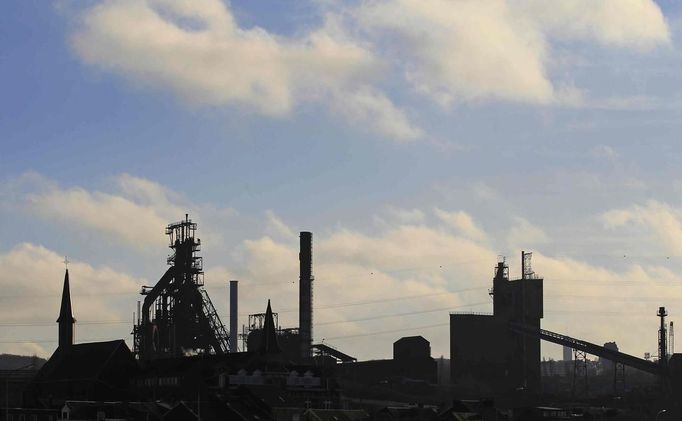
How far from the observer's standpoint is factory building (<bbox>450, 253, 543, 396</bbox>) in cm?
18912

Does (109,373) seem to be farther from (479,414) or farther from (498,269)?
(498,269)

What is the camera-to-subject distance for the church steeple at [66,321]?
147000 millimetres

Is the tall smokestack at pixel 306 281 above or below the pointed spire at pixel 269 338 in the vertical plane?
above

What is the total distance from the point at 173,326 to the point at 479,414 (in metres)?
49.5

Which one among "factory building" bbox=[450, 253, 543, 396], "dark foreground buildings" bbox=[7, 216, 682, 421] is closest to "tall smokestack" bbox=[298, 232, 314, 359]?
"dark foreground buildings" bbox=[7, 216, 682, 421]

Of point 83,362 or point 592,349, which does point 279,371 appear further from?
point 592,349

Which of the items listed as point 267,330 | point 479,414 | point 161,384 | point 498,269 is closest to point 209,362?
point 161,384

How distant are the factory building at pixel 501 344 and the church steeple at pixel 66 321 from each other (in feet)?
211

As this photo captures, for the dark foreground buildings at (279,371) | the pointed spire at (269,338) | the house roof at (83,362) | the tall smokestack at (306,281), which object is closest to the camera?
the dark foreground buildings at (279,371)

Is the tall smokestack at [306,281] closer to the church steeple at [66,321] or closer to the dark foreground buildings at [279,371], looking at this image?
the dark foreground buildings at [279,371]

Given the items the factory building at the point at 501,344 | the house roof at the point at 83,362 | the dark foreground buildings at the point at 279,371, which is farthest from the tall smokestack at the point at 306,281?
the house roof at the point at 83,362

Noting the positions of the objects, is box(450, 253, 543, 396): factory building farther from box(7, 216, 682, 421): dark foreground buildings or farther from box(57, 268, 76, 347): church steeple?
box(57, 268, 76, 347): church steeple

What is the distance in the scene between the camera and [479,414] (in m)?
133

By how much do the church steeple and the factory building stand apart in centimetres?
6445
